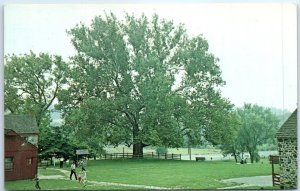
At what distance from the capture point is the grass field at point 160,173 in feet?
13.8

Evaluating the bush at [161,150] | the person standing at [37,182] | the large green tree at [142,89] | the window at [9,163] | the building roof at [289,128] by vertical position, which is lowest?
the person standing at [37,182]

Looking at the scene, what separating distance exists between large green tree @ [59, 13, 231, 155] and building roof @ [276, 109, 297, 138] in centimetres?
30

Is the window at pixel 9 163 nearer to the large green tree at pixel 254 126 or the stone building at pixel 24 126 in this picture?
the stone building at pixel 24 126

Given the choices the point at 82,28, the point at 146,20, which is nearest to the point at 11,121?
the point at 82,28

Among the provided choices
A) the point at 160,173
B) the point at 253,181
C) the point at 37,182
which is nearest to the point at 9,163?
the point at 37,182

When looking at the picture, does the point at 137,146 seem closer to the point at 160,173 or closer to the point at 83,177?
the point at 160,173

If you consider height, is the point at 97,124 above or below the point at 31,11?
below

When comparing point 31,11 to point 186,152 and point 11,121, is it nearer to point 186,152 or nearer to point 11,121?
point 11,121

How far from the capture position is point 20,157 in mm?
4207

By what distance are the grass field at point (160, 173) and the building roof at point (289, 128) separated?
169 millimetres

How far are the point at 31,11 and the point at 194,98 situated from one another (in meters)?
0.97

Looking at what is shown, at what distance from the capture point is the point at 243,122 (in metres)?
4.28

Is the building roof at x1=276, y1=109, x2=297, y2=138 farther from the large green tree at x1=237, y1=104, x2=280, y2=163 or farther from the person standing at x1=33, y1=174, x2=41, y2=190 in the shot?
the person standing at x1=33, y1=174, x2=41, y2=190

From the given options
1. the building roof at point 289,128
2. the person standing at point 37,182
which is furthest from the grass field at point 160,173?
the building roof at point 289,128
